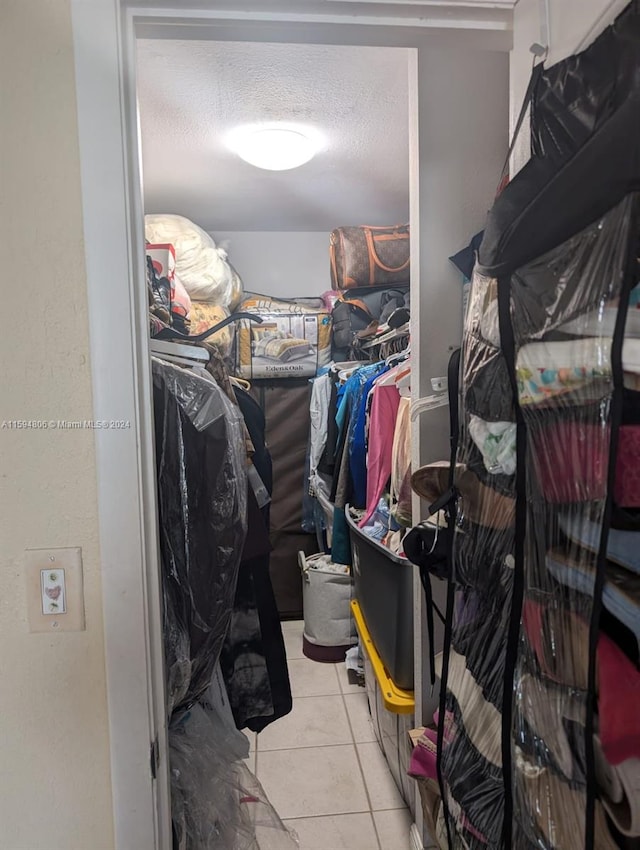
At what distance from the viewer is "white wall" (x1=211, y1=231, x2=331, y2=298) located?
3195 mm

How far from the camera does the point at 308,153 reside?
2102 mm

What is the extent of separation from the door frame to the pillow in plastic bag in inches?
66.8

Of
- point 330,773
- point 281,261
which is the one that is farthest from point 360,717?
point 281,261

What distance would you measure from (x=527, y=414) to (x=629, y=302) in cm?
17

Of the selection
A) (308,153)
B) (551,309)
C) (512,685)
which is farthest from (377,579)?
(308,153)

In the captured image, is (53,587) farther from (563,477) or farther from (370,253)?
(370,253)

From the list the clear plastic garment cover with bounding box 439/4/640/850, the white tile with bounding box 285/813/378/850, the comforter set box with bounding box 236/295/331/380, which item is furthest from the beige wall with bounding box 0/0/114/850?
the comforter set box with bounding box 236/295/331/380

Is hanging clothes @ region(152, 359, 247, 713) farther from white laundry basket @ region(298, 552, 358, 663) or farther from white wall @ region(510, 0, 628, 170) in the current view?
white laundry basket @ region(298, 552, 358, 663)

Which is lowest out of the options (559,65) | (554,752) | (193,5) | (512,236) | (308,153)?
(554,752)

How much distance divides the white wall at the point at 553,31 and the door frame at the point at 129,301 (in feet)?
0.15

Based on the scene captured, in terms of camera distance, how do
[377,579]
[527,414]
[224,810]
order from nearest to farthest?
[527,414]
[224,810]
[377,579]

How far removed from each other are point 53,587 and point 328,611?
2.01 m

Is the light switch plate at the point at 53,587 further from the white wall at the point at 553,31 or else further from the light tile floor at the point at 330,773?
the light tile floor at the point at 330,773

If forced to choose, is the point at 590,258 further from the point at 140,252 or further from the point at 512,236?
the point at 140,252
